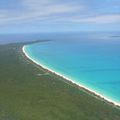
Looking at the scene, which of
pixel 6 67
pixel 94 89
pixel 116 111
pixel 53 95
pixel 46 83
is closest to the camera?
pixel 116 111

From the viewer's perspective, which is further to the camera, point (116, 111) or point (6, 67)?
point (6, 67)

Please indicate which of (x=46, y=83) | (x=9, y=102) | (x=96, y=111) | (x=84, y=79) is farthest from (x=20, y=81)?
(x=96, y=111)

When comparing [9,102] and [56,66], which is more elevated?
[9,102]

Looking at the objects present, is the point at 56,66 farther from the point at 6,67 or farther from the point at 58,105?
the point at 58,105

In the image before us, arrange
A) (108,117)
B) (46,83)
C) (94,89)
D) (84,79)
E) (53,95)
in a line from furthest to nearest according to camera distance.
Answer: (84,79), (46,83), (94,89), (53,95), (108,117)

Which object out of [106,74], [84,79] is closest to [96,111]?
[84,79]

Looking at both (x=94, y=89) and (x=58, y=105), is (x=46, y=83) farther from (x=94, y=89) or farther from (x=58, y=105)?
(x=58, y=105)
